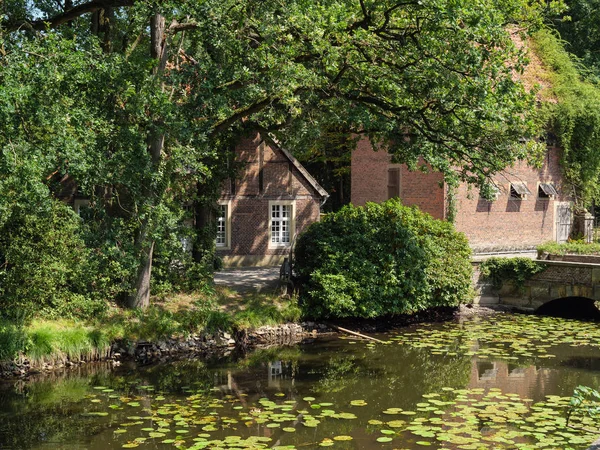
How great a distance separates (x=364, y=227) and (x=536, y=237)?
1219cm

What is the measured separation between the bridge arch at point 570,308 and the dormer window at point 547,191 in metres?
7.30

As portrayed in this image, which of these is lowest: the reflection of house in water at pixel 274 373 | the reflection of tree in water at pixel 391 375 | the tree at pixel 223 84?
the reflection of house in water at pixel 274 373

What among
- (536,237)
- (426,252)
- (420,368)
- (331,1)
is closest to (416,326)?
(426,252)

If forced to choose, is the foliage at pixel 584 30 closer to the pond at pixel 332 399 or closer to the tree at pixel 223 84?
the tree at pixel 223 84

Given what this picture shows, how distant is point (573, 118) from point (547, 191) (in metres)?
2.97

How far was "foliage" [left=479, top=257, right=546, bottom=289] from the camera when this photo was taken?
2167cm

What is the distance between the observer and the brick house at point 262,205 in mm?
24219

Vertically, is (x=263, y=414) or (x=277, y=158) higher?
(x=277, y=158)

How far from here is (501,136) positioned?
52.6 feet

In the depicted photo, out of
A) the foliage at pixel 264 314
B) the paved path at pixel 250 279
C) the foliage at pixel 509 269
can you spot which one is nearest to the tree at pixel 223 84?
the foliage at pixel 264 314

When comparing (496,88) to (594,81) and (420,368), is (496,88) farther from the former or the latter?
(594,81)

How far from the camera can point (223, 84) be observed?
1498 centimetres

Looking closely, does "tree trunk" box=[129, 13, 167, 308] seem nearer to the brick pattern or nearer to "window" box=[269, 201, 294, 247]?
the brick pattern

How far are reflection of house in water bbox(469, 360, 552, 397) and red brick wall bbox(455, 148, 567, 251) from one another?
11.2m
